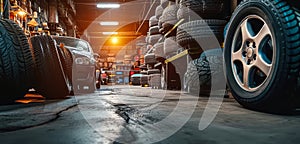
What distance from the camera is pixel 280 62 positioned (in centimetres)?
137

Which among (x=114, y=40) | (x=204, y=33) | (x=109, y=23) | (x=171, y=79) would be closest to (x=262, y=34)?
(x=204, y=33)

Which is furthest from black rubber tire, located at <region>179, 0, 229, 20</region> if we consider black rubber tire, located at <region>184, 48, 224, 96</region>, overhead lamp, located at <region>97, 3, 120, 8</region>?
overhead lamp, located at <region>97, 3, 120, 8</region>

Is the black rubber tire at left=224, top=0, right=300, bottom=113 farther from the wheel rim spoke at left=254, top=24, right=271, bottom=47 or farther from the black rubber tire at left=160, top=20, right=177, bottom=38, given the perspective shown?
the black rubber tire at left=160, top=20, right=177, bottom=38

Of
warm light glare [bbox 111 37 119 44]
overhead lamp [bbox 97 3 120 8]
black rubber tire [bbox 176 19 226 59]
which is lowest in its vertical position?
black rubber tire [bbox 176 19 226 59]

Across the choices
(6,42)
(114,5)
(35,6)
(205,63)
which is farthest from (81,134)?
(114,5)

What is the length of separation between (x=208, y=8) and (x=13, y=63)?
2.31m

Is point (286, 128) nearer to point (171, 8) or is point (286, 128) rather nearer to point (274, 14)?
point (274, 14)

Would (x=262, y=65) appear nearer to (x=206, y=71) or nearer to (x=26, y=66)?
(x=206, y=71)

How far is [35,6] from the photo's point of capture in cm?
730

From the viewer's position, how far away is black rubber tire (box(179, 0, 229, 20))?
308 cm

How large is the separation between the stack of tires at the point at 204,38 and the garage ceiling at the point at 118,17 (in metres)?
4.19

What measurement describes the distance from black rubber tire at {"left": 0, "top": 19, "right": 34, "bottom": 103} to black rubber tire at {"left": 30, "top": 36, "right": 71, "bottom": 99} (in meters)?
0.20

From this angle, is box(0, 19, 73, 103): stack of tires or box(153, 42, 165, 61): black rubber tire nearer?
box(0, 19, 73, 103): stack of tires

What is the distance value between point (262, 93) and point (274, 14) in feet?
1.57
